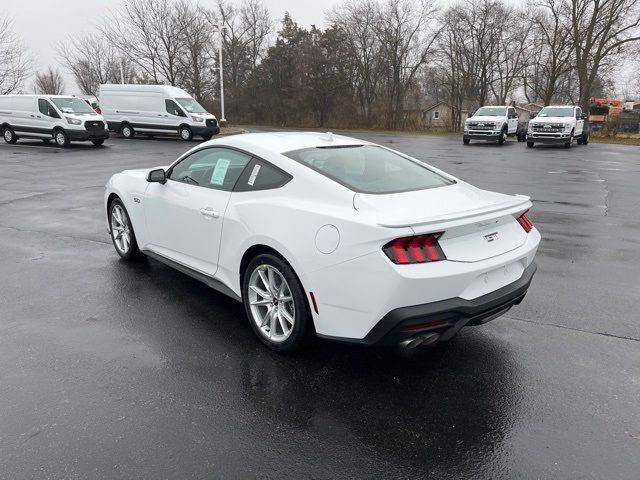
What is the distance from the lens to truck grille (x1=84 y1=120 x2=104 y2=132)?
21672mm

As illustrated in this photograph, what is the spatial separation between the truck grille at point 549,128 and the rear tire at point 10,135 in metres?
24.3

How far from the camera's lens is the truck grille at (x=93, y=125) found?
21672 mm

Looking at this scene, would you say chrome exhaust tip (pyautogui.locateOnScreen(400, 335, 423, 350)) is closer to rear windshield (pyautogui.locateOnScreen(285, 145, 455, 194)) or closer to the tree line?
rear windshield (pyautogui.locateOnScreen(285, 145, 455, 194))

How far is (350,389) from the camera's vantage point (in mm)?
3285

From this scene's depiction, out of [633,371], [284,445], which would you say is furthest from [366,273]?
[633,371]

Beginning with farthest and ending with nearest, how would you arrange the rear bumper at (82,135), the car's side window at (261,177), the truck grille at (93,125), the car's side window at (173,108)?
1. the car's side window at (173,108)
2. the truck grille at (93,125)
3. the rear bumper at (82,135)
4. the car's side window at (261,177)

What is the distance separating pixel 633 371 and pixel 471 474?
168 centimetres

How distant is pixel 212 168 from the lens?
4.45 m

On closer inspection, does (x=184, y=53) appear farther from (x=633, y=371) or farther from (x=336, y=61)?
(x=633, y=371)

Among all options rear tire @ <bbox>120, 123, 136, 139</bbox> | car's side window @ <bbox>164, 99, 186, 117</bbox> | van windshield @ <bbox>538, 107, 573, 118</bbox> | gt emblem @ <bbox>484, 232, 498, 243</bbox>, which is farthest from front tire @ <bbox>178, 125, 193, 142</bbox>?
gt emblem @ <bbox>484, 232, 498, 243</bbox>

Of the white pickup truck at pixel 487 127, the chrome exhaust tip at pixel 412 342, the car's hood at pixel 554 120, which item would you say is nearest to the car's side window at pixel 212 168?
the chrome exhaust tip at pixel 412 342

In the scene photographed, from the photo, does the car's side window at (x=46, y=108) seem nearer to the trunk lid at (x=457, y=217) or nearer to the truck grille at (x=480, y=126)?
the truck grille at (x=480, y=126)

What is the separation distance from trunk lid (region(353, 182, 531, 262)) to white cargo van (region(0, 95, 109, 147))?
21320mm

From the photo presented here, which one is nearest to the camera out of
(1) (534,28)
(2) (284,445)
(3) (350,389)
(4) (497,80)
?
(2) (284,445)
